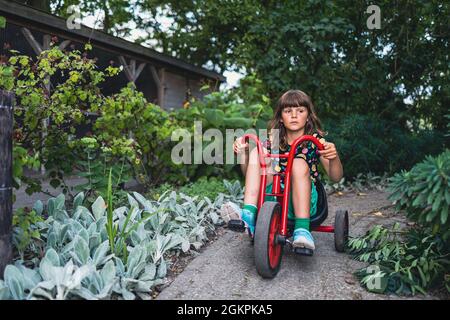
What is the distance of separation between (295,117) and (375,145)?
3356 millimetres

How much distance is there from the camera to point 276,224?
2334 millimetres

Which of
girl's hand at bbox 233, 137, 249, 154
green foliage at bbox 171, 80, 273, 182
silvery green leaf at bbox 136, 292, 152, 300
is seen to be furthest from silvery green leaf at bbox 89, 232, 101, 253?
green foliage at bbox 171, 80, 273, 182

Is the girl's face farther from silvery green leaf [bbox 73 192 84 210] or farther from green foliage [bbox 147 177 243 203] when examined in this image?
silvery green leaf [bbox 73 192 84 210]

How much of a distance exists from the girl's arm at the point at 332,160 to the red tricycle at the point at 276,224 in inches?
2.6

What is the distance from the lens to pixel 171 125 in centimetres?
462

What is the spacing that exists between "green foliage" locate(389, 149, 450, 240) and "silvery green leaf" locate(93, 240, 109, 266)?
153 centimetres

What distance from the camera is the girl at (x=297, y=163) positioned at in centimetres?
249

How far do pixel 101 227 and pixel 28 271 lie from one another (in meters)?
0.70

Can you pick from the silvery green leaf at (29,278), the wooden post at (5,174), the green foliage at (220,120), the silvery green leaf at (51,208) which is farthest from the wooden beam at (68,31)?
the silvery green leaf at (29,278)

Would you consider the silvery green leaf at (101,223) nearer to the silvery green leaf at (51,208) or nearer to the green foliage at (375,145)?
the silvery green leaf at (51,208)

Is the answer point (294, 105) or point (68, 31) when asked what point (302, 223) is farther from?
point (68, 31)
